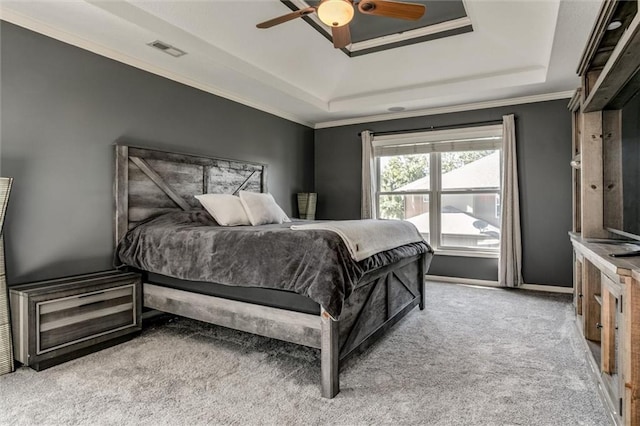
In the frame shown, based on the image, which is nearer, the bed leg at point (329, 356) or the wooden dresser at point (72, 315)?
the bed leg at point (329, 356)

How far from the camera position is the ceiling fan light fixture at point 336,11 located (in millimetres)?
2260

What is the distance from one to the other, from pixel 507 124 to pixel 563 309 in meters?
2.32

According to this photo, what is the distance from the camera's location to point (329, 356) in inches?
80.6

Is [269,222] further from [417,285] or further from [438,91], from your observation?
[438,91]

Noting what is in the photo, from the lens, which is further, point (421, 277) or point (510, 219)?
point (510, 219)

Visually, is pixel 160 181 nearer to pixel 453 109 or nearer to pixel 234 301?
pixel 234 301

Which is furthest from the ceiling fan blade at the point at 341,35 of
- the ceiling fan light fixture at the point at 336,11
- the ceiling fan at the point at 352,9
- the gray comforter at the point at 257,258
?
the gray comforter at the point at 257,258

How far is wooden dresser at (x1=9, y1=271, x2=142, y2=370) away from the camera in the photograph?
2338 millimetres

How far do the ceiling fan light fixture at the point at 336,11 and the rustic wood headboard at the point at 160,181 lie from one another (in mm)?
2065

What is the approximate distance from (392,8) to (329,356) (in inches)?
88.7

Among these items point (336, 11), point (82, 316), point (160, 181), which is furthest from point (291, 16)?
point (82, 316)

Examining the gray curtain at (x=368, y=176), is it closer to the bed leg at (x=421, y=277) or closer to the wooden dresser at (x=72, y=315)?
the bed leg at (x=421, y=277)

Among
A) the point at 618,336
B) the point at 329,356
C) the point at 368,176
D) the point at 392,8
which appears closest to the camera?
the point at 618,336

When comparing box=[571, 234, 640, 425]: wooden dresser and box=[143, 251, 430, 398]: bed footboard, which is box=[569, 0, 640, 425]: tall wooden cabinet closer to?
box=[571, 234, 640, 425]: wooden dresser
